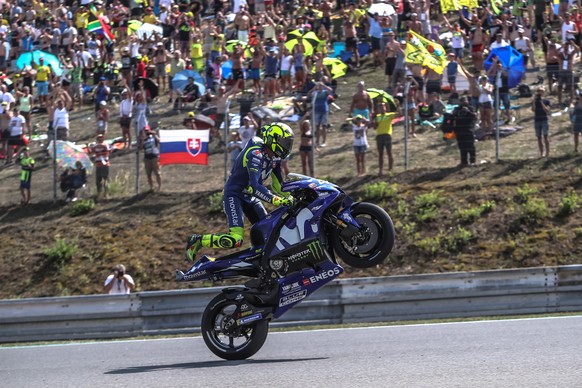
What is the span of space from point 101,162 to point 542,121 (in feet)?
32.2

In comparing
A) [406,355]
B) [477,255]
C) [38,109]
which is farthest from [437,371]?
[38,109]

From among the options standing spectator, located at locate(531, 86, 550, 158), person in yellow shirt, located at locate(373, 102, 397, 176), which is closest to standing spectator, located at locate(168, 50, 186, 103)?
person in yellow shirt, located at locate(373, 102, 397, 176)

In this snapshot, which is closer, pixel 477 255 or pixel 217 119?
pixel 477 255

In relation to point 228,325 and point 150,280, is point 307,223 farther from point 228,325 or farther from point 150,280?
point 150,280

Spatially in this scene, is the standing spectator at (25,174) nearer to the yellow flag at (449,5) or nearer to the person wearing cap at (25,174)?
the person wearing cap at (25,174)

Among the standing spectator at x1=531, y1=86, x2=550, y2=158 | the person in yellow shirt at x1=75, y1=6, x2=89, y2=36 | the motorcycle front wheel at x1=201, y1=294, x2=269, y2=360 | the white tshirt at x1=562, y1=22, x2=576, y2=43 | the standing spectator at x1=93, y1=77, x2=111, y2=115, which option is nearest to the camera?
the motorcycle front wheel at x1=201, y1=294, x2=269, y2=360

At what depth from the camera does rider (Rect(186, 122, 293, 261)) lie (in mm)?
11383

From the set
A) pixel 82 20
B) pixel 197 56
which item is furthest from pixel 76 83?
pixel 82 20

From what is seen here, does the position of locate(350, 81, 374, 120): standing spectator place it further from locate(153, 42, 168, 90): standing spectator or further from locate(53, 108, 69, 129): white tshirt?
locate(153, 42, 168, 90): standing spectator

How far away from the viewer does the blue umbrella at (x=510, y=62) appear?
928 inches

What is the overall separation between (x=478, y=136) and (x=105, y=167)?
331 inches

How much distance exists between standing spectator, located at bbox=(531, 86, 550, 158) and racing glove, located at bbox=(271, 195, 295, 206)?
12.4 metres

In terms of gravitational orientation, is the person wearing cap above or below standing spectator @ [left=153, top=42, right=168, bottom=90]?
below

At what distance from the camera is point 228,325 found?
39.1ft
